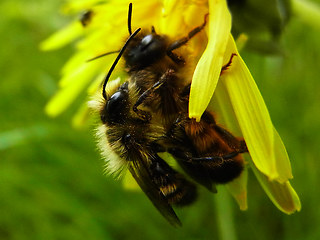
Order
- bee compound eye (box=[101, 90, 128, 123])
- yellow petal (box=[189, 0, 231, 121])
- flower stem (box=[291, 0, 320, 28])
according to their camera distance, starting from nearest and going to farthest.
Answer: yellow petal (box=[189, 0, 231, 121]) → bee compound eye (box=[101, 90, 128, 123]) → flower stem (box=[291, 0, 320, 28])

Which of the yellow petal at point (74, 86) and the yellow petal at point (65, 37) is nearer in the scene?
the yellow petal at point (74, 86)

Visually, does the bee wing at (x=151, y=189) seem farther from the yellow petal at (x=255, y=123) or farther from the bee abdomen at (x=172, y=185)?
the yellow petal at (x=255, y=123)

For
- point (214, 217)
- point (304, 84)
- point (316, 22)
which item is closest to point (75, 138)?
point (214, 217)

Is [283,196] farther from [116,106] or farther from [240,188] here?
[116,106]

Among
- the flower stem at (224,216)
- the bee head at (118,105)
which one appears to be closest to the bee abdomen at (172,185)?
the bee head at (118,105)

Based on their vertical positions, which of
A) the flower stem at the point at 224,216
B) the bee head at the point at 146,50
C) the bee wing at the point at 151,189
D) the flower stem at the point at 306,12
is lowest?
the flower stem at the point at 224,216

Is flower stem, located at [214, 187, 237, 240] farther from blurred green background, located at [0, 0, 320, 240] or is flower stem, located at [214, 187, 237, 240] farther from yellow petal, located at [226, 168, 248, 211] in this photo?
yellow petal, located at [226, 168, 248, 211]

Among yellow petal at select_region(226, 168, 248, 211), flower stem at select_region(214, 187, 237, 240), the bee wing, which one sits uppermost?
the bee wing

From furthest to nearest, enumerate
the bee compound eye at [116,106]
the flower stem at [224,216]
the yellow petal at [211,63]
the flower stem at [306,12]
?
the flower stem at [224,216], the flower stem at [306,12], the bee compound eye at [116,106], the yellow petal at [211,63]

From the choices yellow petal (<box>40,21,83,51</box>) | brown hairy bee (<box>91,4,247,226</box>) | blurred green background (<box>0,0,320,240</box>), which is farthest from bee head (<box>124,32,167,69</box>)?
yellow petal (<box>40,21,83,51</box>)

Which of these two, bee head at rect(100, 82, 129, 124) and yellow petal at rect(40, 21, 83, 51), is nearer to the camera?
bee head at rect(100, 82, 129, 124)
